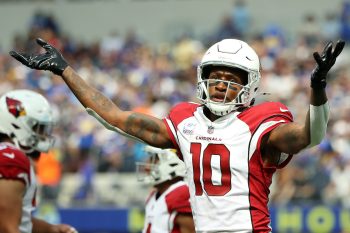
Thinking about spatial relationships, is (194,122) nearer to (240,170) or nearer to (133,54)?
(240,170)

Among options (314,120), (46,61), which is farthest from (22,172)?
(314,120)

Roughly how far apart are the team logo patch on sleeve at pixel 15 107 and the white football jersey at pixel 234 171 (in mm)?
1831

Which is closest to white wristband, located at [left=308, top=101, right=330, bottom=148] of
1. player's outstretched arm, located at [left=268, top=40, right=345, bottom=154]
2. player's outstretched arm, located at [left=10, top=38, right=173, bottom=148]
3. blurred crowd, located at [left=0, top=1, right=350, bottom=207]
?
A: player's outstretched arm, located at [left=268, top=40, right=345, bottom=154]

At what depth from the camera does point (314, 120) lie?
4.12 meters

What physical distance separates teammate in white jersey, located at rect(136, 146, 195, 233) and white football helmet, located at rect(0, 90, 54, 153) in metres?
0.75

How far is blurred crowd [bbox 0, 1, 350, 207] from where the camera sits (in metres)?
11.9

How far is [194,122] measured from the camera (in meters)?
4.62

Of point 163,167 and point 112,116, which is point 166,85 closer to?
point 163,167

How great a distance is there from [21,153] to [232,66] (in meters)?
1.74

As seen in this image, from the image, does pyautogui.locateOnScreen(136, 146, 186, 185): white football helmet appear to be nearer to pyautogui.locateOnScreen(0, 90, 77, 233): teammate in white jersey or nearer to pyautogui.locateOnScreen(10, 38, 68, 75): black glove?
pyautogui.locateOnScreen(0, 90, 77, 233): teammate in white jersey

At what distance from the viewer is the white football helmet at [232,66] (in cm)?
451

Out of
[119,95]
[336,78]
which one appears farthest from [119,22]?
[336,78]

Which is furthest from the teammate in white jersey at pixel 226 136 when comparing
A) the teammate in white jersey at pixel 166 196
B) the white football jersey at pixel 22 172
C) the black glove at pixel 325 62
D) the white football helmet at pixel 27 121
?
the white football helmet at pixel 27 121

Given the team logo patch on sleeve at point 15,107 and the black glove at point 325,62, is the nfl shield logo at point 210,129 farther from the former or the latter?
the team logo patch on sleeve at point 15,107
